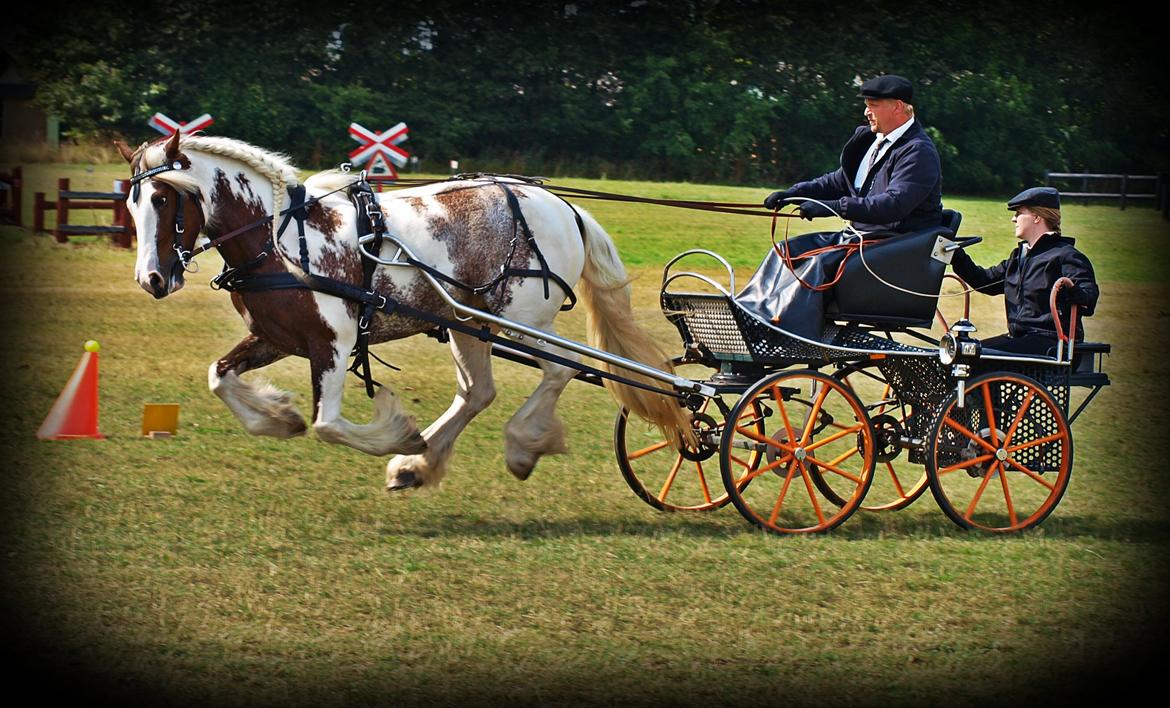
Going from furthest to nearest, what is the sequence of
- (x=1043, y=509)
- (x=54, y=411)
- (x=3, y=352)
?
(x=3, y=352) → (x=54, y=411) → (x=1043, y=509)

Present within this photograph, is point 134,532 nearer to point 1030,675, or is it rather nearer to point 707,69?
point 1030,675

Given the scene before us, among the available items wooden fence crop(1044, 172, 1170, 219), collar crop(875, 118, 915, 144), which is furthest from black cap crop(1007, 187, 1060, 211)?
wooden fence crop(1044, 172, 1170, 219)

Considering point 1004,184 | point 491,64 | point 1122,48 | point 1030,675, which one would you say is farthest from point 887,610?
point 1004,184

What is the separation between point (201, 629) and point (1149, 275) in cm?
1935

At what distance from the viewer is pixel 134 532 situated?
5.99 m

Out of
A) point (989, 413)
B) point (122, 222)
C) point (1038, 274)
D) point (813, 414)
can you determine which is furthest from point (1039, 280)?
point (122, 222)

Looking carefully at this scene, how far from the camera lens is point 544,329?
6.93 meters

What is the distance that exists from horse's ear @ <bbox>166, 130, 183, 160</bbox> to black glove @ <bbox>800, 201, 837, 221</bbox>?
2754 mm

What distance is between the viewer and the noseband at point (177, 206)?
591 centimetres

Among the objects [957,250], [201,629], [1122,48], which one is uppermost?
[1122,48]

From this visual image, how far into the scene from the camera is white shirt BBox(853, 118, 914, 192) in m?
6.26

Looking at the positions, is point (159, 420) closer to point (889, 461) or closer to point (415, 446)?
point (415, 446)

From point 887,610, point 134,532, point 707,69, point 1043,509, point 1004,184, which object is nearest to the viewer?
point 887,610

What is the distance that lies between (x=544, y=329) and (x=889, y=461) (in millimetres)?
1853
